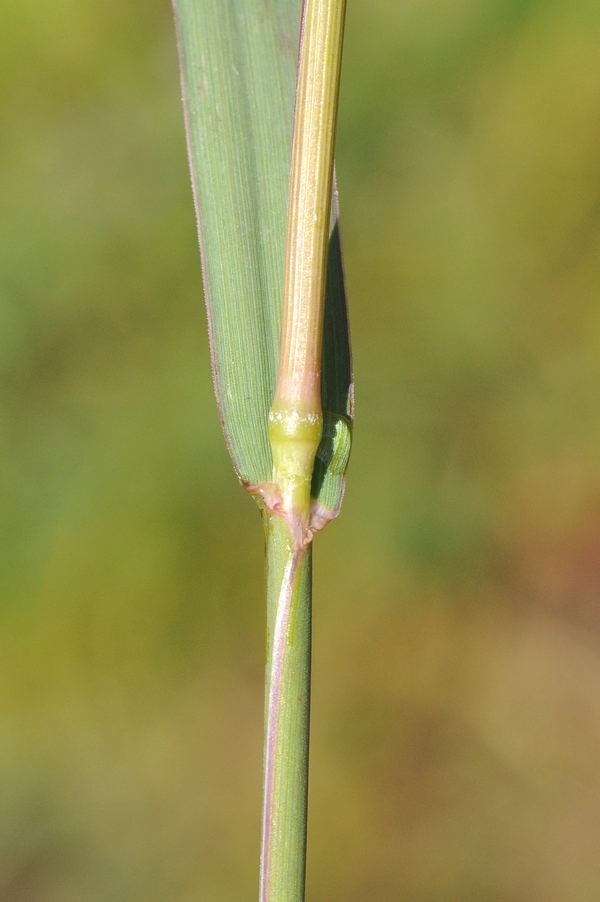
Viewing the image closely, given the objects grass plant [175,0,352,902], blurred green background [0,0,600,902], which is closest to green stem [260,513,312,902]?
grass plant [175,0,352,902]

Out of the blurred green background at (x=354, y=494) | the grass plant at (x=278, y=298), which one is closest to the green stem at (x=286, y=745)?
the grass plant at (x=278, y=298)

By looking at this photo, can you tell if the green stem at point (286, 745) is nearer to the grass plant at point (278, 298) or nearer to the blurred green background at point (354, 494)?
the grass plant at point (278, 298)

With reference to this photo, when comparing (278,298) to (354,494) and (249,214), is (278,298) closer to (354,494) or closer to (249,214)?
(249,214)

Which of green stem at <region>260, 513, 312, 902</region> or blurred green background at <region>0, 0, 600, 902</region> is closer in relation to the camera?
green stem at <region>260, 513, 312, 902</region>

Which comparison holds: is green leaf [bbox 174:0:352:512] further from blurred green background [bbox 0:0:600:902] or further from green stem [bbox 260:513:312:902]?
blurred green background [bbox 0:0:600:902]

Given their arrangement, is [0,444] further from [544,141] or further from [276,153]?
[544,141]

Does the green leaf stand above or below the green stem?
above

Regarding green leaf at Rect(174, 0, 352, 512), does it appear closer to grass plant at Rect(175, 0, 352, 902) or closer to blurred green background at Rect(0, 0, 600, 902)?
grass plant at Rect(175, 0, 352, 902)
